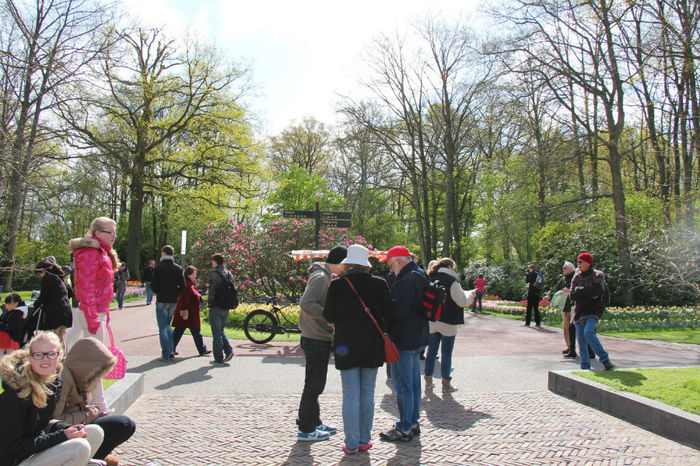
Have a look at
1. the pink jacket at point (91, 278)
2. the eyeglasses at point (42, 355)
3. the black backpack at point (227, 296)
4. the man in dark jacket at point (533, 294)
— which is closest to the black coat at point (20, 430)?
the eyeglasses at point (42, 355)

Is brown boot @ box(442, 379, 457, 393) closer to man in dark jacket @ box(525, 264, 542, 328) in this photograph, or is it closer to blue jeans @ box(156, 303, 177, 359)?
blue jeans @ box(156, 303, 177, 359)

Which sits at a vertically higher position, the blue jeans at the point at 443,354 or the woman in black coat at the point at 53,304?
the woman in black coat at the point at 53,304

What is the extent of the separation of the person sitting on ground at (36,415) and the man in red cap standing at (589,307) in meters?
6.62

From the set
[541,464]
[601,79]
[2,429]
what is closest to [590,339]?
[541,464]

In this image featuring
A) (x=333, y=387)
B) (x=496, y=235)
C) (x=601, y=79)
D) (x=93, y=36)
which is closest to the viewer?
(x=333, y=387)

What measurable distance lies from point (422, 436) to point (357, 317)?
1460 millimetres

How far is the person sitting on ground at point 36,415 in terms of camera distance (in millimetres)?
2887

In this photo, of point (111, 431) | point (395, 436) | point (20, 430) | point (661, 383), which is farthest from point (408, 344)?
point (661, 383)

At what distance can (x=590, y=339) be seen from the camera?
283 inches

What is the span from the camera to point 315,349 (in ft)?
15.2

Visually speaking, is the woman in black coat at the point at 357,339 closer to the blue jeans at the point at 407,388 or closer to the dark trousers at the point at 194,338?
the blue jeans at the point at 407,388

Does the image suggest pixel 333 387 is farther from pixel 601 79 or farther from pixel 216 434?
pixel 601 79

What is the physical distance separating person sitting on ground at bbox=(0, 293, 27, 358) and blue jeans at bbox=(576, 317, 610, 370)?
8.02 meters

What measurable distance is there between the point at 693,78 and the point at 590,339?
1392 cm
